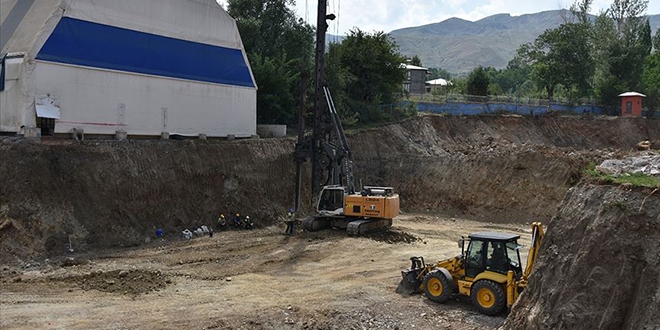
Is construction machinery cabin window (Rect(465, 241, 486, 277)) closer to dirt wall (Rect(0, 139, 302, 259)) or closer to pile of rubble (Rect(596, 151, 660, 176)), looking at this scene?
pile of rubble (Rect(596, 151, 660, 176))

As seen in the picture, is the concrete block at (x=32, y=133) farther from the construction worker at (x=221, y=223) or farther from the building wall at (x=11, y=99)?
the construction worker at (x=221, y=223)

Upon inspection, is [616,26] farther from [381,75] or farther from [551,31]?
[381,75]

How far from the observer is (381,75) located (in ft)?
161

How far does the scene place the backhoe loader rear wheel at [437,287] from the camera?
637 inches

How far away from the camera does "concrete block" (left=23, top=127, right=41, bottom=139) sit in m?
24.9

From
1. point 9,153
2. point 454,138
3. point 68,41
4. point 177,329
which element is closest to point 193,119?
point 68,41

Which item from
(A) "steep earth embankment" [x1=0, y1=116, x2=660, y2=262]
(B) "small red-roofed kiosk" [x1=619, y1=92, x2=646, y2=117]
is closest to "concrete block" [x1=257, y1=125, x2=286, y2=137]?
(A) "steep earth embankment" [x1=0, y1=116, x2=660, y2=262]

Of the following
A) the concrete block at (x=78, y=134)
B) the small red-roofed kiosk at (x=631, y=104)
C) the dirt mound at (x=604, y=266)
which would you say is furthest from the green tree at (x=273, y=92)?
the small red-roofed kiosk at (x=631, y=104)

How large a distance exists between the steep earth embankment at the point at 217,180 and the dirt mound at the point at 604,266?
58.3ft

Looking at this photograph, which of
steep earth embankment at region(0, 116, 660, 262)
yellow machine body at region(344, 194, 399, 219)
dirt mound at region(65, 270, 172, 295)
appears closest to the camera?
dirt mound at region(65, 270, 172, 295)

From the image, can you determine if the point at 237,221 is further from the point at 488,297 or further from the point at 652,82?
the point at 652,82

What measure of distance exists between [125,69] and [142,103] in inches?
75.3

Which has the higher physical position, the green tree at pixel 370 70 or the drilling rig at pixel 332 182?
the green tree at pixel 370 70

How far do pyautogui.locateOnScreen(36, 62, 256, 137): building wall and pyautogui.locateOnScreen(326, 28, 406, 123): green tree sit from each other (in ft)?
43.5
